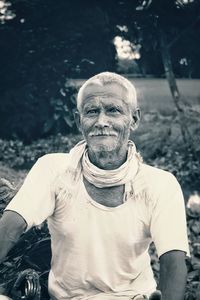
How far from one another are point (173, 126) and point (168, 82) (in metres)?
0.32

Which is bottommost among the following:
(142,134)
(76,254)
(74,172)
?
(142,134)

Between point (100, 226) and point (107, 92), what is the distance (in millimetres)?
589

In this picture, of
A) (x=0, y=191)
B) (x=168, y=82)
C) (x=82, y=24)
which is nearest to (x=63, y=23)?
(x=82, y=24)

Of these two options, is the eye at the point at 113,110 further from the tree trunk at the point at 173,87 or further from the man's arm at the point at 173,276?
the tree trunk at the point at 173,87

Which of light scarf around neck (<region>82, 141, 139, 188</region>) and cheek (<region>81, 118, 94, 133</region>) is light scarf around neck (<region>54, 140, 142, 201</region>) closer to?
light scarf around neck (<region>82, 141, 139, 188</region>)

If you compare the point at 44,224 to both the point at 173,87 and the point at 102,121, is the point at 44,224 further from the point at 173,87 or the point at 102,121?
the point at 173,87

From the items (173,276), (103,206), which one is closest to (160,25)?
(103,206)

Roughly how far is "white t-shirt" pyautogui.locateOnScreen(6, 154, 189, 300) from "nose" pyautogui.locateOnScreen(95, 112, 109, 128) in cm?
26

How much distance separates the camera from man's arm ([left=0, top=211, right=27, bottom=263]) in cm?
197

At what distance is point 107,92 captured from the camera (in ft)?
7.00

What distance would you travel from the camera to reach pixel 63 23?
128 inches

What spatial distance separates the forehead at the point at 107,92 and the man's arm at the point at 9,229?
1.97ft

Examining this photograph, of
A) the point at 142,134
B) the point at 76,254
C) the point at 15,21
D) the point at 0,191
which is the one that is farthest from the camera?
the point at 142,134

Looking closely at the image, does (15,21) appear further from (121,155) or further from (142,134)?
(121,155)
